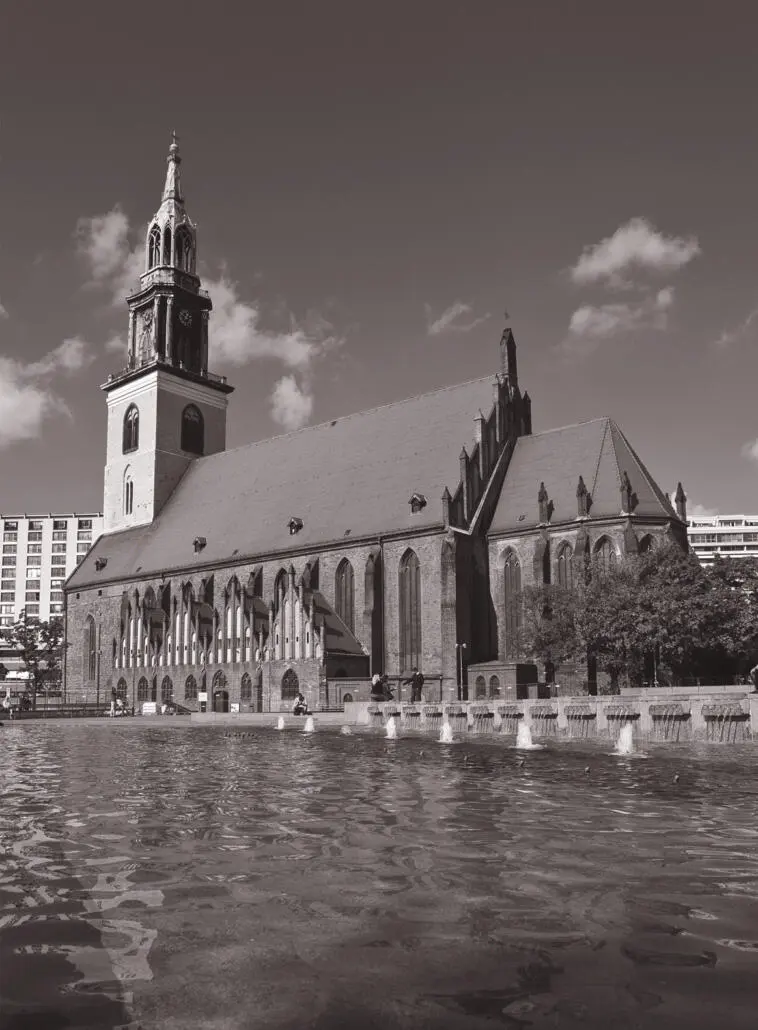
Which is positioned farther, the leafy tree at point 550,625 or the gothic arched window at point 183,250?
the gothic arched window at point 183,250

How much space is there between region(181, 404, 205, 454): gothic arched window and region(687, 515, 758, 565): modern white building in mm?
123443

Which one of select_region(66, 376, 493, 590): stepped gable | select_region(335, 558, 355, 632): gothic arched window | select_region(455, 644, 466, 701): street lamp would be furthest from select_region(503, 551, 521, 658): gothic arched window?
select_region(335, 558, 355, 632): gothic arched window

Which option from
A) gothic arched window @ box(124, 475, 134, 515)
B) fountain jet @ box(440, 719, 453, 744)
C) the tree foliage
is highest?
gothic arched window @ box(124, 475, 134, 515)

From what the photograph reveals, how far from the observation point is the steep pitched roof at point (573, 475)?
5519 cm

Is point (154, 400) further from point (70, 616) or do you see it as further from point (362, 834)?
point (362, 834)

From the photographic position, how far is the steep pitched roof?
55.2 meters

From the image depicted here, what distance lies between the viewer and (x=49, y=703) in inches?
2953

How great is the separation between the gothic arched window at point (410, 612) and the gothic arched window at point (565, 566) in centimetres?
834

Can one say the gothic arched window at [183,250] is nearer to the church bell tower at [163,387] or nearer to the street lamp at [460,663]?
the church bell tower at [163,387]

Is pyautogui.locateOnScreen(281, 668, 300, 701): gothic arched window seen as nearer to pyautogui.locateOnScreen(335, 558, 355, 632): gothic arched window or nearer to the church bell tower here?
pyautogui.locateOnScreen(335, 558, 355, 632): gothic arched window

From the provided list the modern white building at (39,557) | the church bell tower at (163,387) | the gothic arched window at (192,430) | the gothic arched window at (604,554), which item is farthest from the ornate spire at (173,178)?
the modern white building at (39,557)

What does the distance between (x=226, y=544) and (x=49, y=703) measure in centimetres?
1999

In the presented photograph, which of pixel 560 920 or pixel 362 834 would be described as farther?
pixel 362 834

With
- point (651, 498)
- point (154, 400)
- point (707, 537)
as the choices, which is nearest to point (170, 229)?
point (154, 400)
